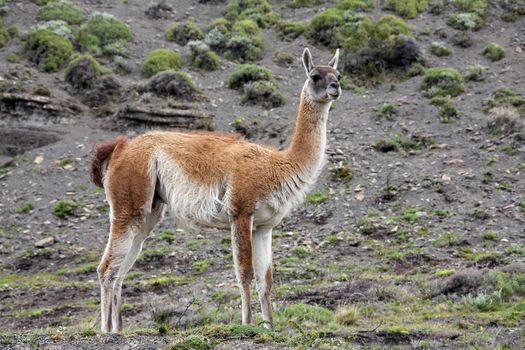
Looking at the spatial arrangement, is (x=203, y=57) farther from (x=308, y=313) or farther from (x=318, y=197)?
(x=308, y=313)

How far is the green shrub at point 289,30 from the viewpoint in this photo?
95.2 ft

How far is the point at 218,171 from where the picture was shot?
26.8 ft

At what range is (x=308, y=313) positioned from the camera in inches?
353

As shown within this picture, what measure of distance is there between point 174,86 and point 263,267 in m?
15.2

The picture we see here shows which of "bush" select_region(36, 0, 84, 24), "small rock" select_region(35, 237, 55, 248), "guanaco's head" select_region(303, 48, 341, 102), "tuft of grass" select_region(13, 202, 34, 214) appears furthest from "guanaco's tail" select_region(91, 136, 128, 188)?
"bush" select_region(36, 0, 84, 24)

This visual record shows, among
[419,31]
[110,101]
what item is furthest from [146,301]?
[419,31]

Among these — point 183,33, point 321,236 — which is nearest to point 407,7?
point 183,33

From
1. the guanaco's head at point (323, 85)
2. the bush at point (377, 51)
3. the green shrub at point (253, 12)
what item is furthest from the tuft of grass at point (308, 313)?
the green shrub at point (253, 12)

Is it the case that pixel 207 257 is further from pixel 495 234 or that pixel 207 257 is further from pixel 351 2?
pixel 351 2

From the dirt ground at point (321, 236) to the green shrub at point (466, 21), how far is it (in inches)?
44.5

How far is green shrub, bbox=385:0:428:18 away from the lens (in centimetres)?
3041

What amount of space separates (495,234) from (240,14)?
20422mm

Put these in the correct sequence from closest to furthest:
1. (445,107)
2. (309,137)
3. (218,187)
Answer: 1. (218,187)
2. (309,137)
3. (445,107)

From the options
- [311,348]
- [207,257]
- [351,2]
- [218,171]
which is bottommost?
[207,257]
